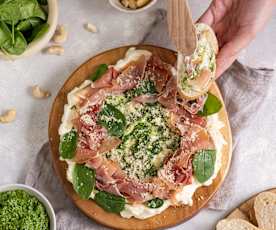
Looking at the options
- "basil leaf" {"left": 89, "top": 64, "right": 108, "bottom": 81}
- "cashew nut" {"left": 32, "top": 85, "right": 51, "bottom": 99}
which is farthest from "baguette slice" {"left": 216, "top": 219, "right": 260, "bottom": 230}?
"cashew nut" {"left": 32, "top": 85, "right": 51, "bottom": 99}

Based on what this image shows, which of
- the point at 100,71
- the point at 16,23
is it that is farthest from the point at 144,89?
the point at 16,23

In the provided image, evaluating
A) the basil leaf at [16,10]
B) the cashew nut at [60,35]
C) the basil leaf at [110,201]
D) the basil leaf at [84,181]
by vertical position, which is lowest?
the basil leaf at [110,201]

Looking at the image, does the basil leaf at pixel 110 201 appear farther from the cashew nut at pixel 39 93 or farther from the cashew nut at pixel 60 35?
the cashew nut at pixel 60 35

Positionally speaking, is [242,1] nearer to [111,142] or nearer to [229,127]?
[229,127]

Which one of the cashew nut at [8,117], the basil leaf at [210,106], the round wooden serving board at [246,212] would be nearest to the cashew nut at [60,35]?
the cashew nut at [8,117]

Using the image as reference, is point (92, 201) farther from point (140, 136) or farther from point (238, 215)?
point (238, 215)

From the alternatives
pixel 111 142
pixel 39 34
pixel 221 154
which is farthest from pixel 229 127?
pixel 39 34
